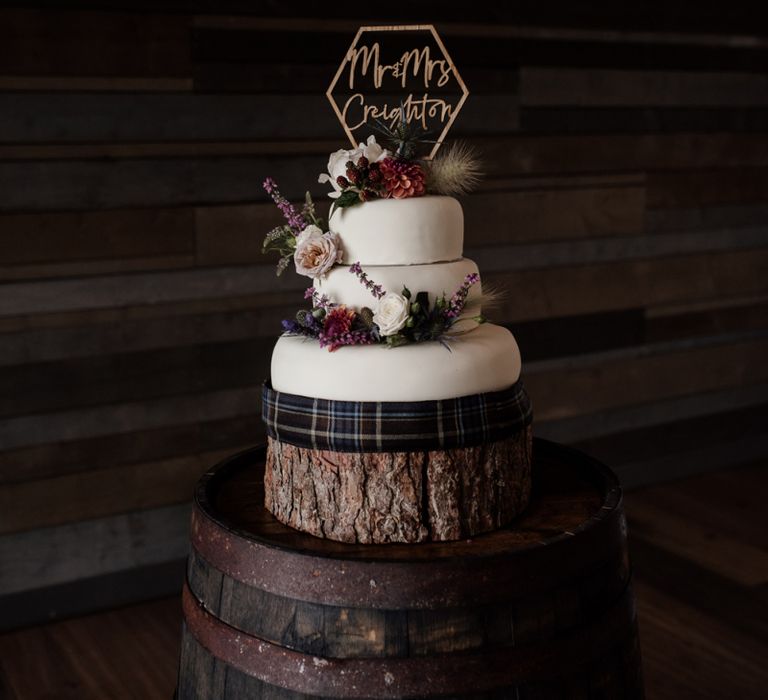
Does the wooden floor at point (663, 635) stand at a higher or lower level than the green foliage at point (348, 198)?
lower

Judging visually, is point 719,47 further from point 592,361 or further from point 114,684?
point 114,684

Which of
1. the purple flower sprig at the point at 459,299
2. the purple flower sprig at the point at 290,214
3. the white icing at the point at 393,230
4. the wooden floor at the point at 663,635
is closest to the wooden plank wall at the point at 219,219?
the wooden floor at the point at 663,635

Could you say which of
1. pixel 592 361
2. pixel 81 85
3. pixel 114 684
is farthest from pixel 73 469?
pixel 592 361

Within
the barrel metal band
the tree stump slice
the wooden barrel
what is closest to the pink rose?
→ the tree stump slice

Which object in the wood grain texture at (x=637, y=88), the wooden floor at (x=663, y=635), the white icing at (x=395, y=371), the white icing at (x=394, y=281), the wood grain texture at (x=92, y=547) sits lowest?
the wooden floor at (x=663, y=635)

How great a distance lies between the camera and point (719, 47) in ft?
11.9

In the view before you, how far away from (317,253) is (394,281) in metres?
0.13

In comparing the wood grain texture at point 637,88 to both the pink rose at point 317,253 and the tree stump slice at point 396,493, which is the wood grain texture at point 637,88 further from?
the tree stump slice at point 396,493

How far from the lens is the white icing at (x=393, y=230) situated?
150cm

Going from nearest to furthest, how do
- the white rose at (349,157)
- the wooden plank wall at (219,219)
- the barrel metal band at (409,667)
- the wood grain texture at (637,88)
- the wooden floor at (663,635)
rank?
the barrel metal band at (409,667) → the white rose at (349,157) → the wooden floor at (663,635) → the wooden plank wall at (219,219) → the wood grain texture at (637,88)

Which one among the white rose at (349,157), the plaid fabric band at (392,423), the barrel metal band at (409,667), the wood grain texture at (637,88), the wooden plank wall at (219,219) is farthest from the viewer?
the wood grain texture at (637,88)

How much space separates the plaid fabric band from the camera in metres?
1.42

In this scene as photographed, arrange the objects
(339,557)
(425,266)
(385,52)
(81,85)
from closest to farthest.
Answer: (339,557)
(425,266)
(81,85)
(385,52)

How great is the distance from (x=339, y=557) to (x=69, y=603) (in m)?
1.73
